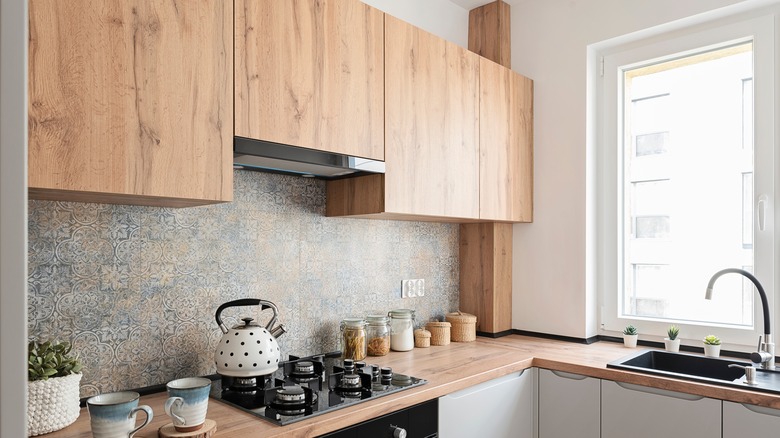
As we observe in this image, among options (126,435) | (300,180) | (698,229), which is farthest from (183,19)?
(698,229)

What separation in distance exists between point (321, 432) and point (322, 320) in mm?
836

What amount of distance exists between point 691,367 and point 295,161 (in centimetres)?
194

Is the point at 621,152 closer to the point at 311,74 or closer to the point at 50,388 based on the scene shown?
the point at 311,74

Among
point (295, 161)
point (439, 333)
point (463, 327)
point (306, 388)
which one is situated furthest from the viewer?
point (463, 327)

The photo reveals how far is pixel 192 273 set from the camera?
1.90 m

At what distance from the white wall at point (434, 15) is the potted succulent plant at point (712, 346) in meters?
1.97

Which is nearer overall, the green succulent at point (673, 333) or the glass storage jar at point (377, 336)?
the glass storage jar at point (377, 336)

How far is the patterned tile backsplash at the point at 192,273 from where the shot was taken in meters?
1.61

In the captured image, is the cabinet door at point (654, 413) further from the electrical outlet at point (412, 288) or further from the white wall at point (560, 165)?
the electrical outlet at point (412, 288)

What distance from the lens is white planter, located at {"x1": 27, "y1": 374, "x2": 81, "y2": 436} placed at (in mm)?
1341

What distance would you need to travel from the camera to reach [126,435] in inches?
51.2

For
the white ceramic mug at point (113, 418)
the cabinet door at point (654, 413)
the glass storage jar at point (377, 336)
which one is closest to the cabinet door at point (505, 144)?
the glass storage jar at point (377, 336)

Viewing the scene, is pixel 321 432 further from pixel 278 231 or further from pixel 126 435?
pixel 278 231

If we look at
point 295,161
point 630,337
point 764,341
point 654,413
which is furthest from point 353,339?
point 764,341
